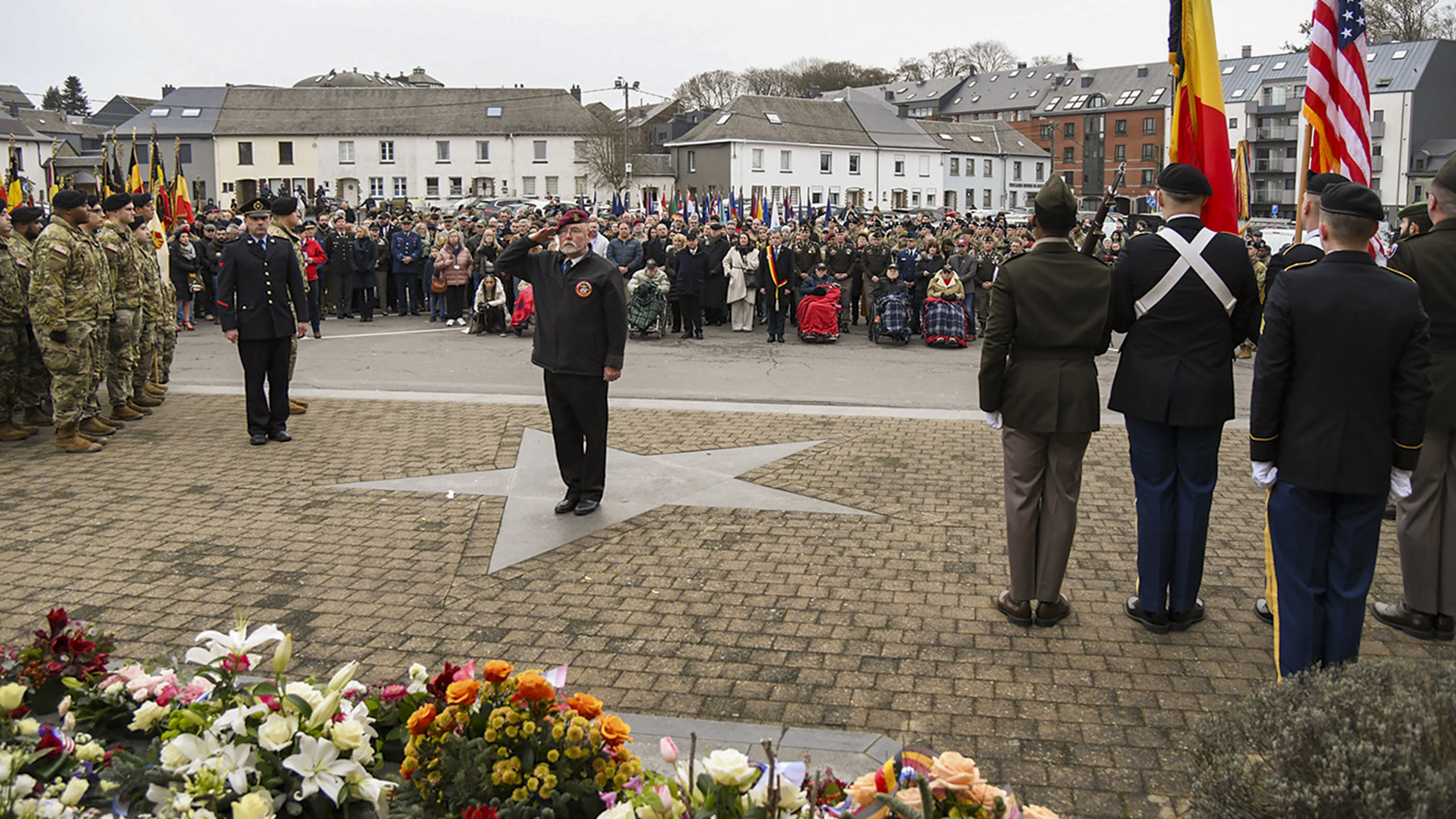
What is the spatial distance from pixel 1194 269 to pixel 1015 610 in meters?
1.80

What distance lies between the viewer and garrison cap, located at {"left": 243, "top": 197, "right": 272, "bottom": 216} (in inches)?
385

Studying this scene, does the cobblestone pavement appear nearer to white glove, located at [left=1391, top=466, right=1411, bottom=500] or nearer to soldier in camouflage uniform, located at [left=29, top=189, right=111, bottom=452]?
soldier in camouflage uniform, located at [left=29, top=189, right=111, bottom=452]

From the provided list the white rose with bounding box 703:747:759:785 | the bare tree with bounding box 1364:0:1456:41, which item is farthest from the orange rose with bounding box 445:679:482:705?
the bare tree with bounding box 1364:0:1456:41

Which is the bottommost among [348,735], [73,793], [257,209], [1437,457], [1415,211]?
[73,793]

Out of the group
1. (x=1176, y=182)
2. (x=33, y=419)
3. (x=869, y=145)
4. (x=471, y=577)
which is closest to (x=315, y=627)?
(x=471, y=577)

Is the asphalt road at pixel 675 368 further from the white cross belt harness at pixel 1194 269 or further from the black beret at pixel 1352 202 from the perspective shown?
the black beret at pixel 1352 202

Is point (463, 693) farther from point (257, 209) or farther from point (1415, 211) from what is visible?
point (257, 209)

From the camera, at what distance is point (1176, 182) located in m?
5.04

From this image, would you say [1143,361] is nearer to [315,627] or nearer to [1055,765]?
[1055,765]

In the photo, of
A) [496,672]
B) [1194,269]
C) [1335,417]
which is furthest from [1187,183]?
[496,672]

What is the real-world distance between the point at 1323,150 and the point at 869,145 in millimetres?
77186

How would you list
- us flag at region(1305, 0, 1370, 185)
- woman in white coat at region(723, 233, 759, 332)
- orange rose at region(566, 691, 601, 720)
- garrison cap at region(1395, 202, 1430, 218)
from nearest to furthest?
orange rose at region(566, 691, 601, 720), us flag at region(1305, 0, 1370, 185), garrison cap at region(1395, 202, 1430, 218), woman in white coat at region(723, 233, 759, 332)

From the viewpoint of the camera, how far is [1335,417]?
4.29 meters

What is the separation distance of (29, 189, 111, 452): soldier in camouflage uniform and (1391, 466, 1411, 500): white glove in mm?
9183
